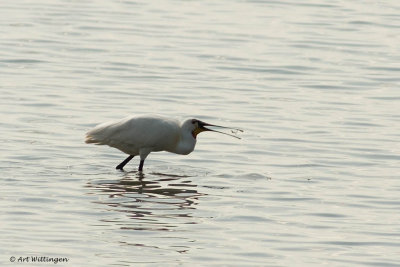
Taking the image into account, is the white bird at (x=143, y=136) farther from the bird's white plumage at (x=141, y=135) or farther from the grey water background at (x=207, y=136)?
the grey water background at (x=207, y=136)

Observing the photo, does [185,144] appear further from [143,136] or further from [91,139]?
[91,139]

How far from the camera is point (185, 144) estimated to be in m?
15.8

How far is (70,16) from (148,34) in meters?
2.97

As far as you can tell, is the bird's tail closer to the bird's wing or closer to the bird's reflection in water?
the bird's wing

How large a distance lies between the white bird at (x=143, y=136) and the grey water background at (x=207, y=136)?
33 centimetres

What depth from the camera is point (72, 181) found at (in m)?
14.7

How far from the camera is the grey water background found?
12.0 m

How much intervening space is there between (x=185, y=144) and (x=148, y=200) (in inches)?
73.2

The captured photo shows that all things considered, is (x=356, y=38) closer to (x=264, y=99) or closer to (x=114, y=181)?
(x=264, y=99)

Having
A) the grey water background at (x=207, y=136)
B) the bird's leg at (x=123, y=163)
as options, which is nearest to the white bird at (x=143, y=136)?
the bird's leg at (x=123, y=163)

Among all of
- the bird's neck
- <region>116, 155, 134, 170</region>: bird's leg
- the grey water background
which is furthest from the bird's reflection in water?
the bird's neck

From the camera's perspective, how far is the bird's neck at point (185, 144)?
15.7 meters

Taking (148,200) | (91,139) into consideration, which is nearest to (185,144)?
(91,139)

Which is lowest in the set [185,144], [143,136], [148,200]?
[148,200]
